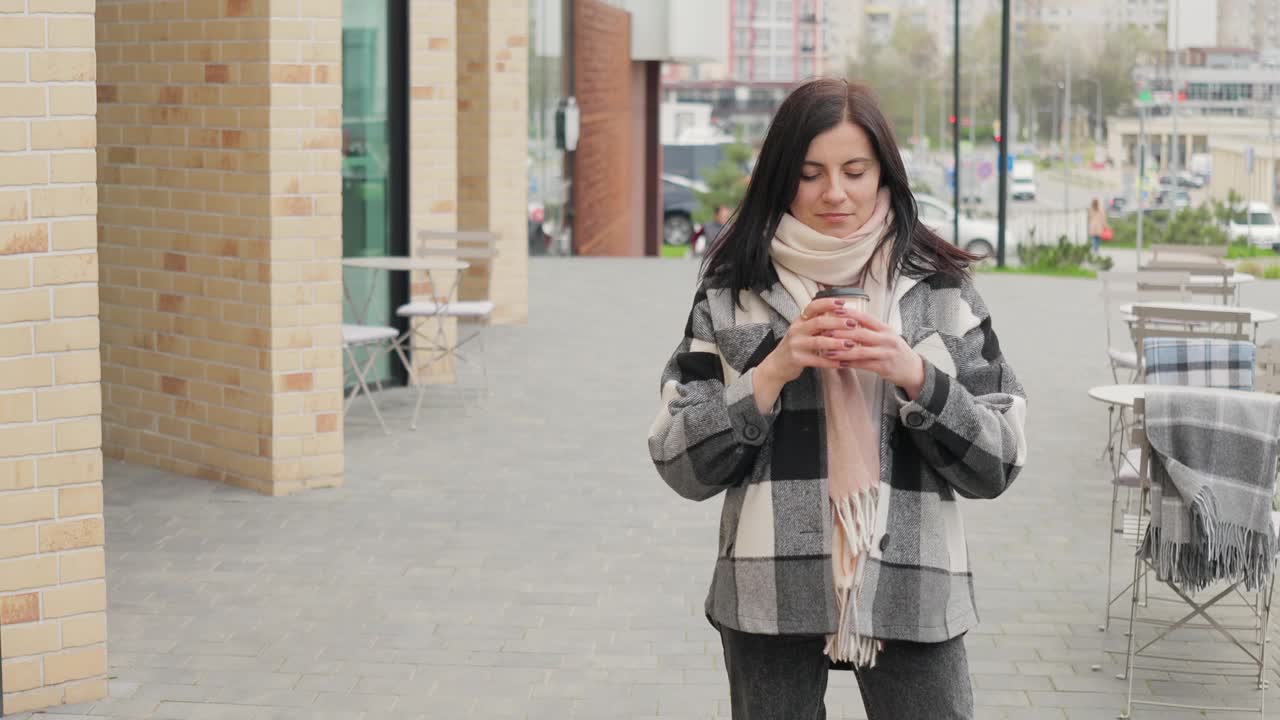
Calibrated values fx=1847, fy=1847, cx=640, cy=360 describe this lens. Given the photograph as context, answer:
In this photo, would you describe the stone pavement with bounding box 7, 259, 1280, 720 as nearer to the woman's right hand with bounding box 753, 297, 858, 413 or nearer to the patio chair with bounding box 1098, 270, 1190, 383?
the patio chair with bounding box 1098, 270, 1190, 383

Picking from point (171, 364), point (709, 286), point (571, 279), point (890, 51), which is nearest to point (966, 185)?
point (890, 51)

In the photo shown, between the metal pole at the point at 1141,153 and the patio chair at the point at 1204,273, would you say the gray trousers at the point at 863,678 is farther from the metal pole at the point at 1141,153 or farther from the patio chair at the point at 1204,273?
the metal pole at the point at 1141,153

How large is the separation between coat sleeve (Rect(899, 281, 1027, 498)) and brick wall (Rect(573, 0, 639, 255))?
19752 mm

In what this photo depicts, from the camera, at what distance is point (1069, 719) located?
15.6 feet

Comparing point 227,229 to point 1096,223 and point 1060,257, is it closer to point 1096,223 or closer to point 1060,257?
point 1060,257

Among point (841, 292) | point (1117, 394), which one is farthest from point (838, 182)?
point (1117, 394)

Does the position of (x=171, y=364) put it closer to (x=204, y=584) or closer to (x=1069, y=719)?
(x=204, y=584)

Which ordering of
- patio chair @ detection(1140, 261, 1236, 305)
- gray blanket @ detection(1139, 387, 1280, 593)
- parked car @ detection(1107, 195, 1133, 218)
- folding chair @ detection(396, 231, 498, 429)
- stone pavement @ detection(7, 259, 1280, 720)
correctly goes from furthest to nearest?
parked car @ detection(1107, 195, 1133, 218) → folding chair @ detection(396, 231, 498, 429) → patio chair @ detection(1140, 261, 1236, 305) → stone pavement @ detection(7, 259, 1280, 720) → gray blanket @ detection(1139, 387, 1280, 593)

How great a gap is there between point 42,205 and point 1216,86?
69.4 feet

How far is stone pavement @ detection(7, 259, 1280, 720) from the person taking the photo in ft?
16.3

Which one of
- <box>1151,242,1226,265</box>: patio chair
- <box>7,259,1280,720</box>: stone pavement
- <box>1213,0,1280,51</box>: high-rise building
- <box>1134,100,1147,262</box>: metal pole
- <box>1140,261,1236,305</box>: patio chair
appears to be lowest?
<box>7,259,1280,720</box>: stone pavement

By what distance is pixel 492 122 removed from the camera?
13.5 meters

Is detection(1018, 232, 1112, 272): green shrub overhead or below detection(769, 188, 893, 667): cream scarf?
below

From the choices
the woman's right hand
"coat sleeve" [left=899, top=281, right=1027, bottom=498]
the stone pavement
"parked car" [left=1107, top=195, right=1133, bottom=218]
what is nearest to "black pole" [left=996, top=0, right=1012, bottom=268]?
"parked car" [left=1107, top=195, right=1133, bottom=218]
